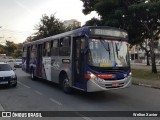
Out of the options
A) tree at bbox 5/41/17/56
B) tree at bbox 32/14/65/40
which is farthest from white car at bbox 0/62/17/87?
tree at bbox 5/41/17/56

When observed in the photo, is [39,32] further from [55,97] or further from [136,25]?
[55,97]

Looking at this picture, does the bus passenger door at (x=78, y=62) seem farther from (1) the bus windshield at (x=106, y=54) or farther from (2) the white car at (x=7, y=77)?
(2) the white car at (x=7, y=77)

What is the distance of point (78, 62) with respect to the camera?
34.6 ft

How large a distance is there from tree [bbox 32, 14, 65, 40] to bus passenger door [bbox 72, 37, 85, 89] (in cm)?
3513

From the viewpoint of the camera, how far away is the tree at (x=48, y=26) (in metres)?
45.7

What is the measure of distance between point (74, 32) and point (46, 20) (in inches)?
1490

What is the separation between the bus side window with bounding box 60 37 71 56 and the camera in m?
11.4

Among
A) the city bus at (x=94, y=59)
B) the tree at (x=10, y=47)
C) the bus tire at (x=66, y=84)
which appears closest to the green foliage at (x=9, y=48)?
the tree at (x=10, y=47)

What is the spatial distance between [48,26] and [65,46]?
36150 mm

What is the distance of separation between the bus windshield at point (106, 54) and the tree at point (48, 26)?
3591 centimetres

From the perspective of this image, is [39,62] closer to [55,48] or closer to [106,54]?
[55,48]

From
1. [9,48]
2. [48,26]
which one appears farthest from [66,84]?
[9,48]

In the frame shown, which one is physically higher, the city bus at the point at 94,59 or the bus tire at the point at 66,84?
the city bus at the point at 94,59

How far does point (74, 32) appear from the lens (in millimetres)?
10898
